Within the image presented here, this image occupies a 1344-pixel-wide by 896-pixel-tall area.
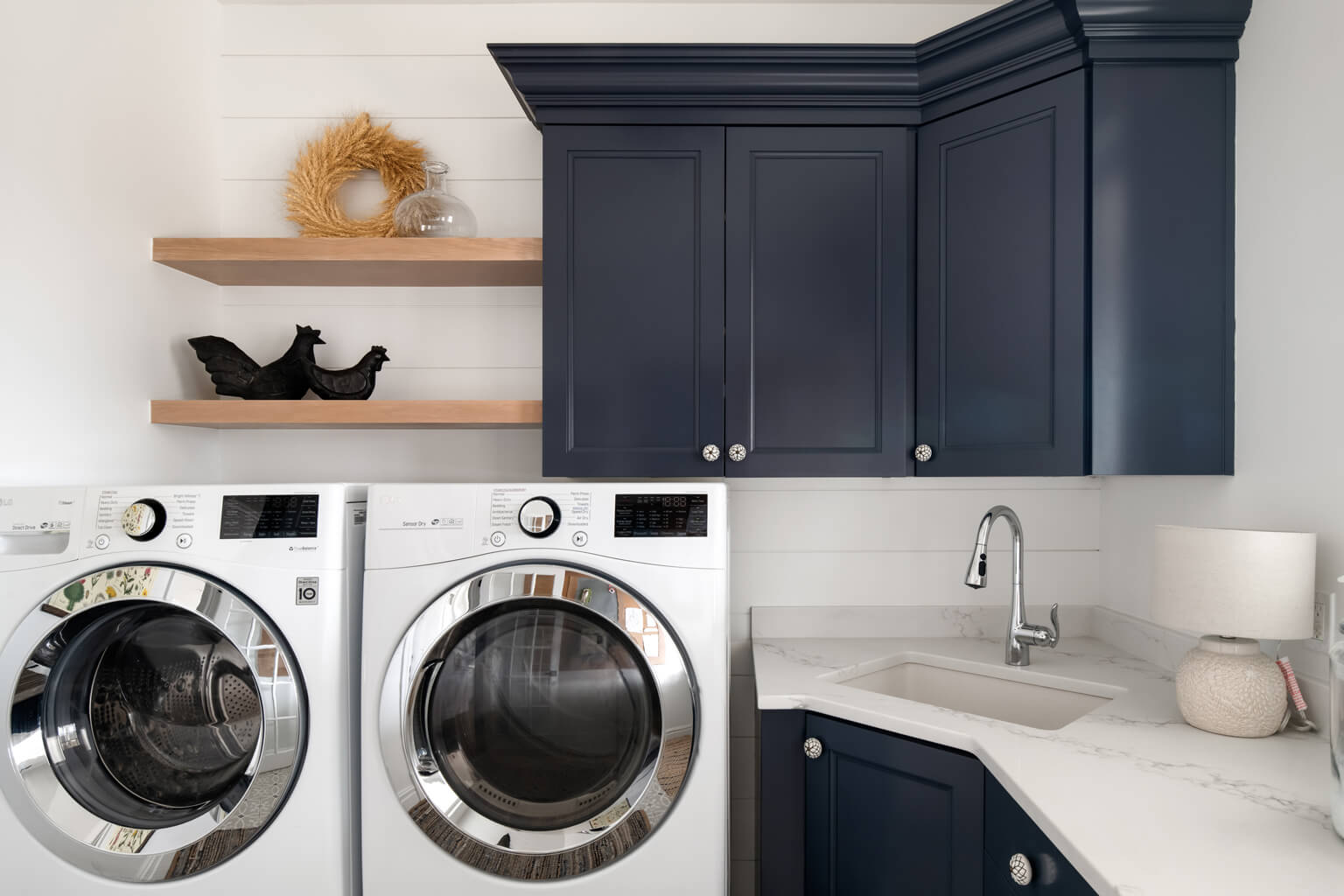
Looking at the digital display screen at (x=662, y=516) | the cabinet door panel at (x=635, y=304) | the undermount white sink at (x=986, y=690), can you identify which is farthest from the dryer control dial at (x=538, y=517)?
the undermount white sink at (x=986, y=690)

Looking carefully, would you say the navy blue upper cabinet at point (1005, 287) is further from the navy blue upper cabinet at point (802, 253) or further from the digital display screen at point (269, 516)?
the digital display screen at point (269, 516)

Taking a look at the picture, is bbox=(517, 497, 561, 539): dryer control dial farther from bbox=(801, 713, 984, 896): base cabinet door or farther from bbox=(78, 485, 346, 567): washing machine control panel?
bbox=(801, 713, 984, 896): base cabinet door

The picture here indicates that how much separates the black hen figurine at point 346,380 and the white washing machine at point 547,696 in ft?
2.08

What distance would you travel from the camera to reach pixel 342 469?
2.13 metres

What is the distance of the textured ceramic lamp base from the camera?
123 cm

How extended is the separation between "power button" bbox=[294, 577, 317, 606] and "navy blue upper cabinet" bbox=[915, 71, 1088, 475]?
1.30 m

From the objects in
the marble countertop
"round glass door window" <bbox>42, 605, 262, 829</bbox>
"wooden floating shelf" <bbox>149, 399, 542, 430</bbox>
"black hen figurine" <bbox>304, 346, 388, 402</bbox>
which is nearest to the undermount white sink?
the marble countertop

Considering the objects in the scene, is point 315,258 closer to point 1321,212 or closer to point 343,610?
point 343,610

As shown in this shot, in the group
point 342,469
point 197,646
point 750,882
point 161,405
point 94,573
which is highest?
point 161,405

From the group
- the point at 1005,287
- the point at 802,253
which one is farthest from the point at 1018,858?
the point at 802,253

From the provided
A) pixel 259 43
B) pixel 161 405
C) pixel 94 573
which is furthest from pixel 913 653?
pixel 259 43

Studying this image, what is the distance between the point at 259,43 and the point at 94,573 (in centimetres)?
157

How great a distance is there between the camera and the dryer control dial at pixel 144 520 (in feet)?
4.60

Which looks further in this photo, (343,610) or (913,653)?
(913,653)
